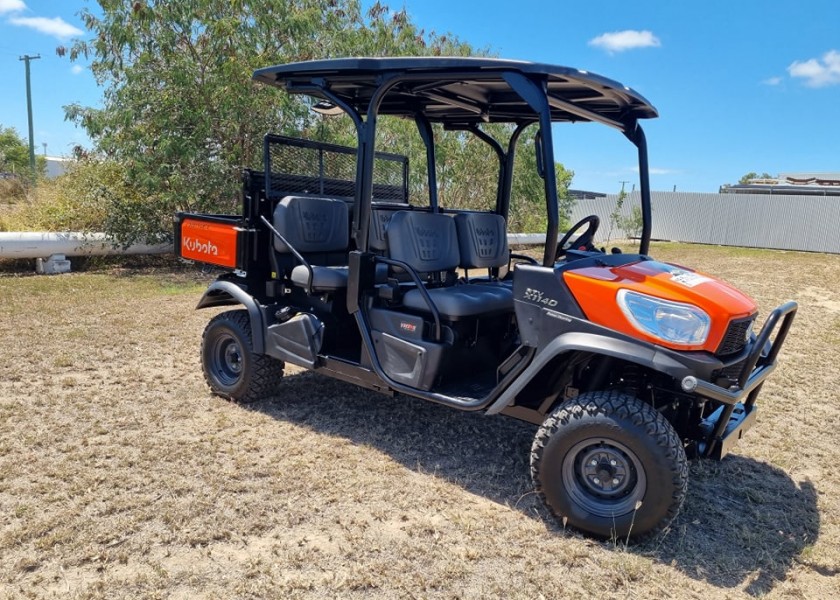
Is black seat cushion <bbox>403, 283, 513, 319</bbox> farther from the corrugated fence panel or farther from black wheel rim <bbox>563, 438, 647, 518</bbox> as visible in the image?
the corrugated fence panel

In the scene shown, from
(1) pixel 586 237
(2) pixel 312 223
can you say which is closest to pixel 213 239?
(2) pixel 312 223

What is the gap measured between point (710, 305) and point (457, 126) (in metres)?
2.68

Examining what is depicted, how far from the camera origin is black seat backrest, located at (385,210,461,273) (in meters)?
4.01

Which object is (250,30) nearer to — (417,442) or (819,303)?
(417,442)

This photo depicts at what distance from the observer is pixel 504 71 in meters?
3.17

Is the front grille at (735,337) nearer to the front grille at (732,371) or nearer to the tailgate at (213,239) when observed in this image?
the front grille at (732,371)

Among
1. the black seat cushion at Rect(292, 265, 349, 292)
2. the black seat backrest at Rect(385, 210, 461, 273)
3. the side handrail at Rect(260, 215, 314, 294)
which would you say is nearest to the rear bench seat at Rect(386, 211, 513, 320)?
the black seat backrest at Rect(385, 210, 461, 273)

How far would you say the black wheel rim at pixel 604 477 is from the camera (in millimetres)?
2891

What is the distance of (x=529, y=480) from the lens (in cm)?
357

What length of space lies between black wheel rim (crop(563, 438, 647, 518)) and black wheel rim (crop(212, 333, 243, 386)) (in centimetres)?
258

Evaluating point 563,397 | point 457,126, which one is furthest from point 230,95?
point 563,397

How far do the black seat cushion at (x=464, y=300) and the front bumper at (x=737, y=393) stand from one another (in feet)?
4.03

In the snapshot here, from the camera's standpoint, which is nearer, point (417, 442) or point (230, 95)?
point (417, 442)

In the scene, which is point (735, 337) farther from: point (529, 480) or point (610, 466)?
point (529, 480)
